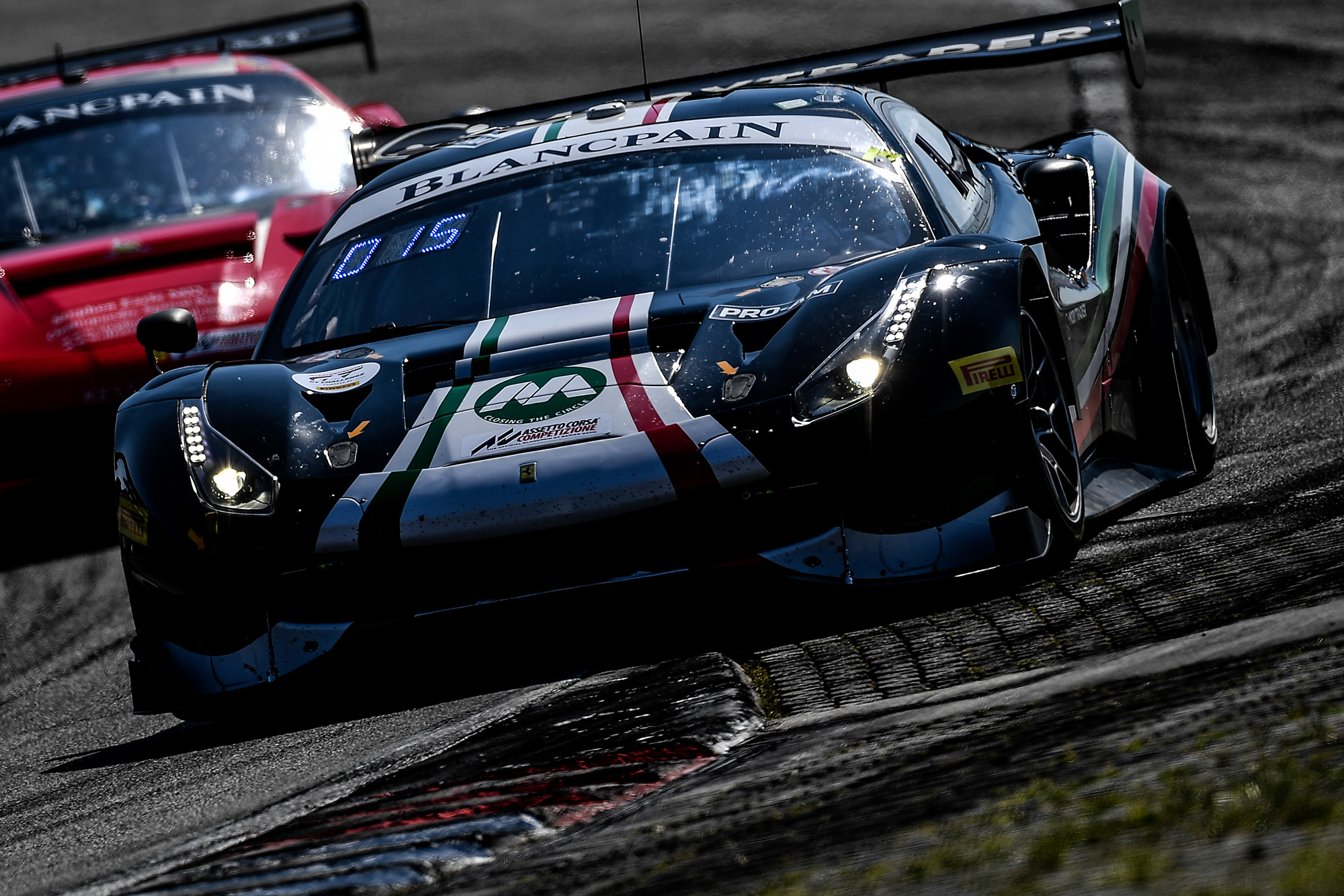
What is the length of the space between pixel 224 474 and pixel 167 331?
131 centimetres

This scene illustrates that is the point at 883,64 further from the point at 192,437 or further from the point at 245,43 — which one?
the point at 245,43

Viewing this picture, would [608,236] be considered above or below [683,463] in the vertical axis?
above

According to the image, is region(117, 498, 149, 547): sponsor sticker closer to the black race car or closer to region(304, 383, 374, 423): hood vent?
the black race car

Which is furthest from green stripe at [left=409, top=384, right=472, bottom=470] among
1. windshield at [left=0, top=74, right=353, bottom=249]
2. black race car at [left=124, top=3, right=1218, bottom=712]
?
windshield at [left=0, top=74, right=353, bottom=249]

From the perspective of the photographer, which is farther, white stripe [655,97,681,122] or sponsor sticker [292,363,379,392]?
white stripe [655,97,681,122]

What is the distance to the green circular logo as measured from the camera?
4090 millimetres

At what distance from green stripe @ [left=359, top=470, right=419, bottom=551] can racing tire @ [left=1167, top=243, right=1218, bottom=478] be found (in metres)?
2.48

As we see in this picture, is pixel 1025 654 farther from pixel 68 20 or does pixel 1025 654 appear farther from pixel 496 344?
pixel 68 20

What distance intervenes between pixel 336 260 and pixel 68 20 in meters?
19.2

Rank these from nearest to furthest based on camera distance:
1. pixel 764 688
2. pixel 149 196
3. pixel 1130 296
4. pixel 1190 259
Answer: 1. pixel 764 688
2. pixel 1130 296
3. pixel 1190 259
4. pixel 149 196

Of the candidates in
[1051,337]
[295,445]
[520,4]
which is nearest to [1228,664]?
[1051,337]

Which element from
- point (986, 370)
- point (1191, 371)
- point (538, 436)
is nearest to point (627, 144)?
point (538, 436)

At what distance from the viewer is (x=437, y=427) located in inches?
163

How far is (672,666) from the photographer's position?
3896 millimetres
